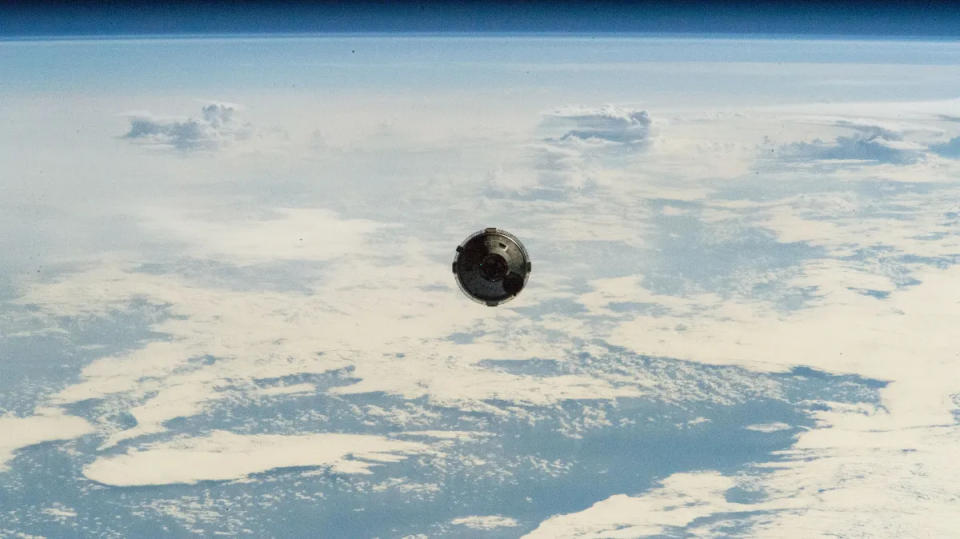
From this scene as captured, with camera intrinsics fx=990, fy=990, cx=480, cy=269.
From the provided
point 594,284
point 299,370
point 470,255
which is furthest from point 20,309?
point 470,255

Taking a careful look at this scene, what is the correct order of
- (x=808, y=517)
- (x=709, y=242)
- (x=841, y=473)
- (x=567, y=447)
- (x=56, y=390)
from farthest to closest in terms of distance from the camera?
(x=709, y=242), (x=56, y=390), (x=567, y=447), (x=841, y=473), (x=808, y=517)

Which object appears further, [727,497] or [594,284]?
[594,284]

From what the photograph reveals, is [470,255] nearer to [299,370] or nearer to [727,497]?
[727,497]

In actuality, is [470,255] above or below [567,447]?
above

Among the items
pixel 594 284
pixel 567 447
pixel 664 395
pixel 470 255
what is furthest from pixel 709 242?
pixel 470 255

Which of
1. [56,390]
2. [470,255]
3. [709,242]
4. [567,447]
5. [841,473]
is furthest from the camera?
[709,242]

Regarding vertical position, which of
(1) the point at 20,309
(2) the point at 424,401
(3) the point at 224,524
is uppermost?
(1) the point at 20,309
